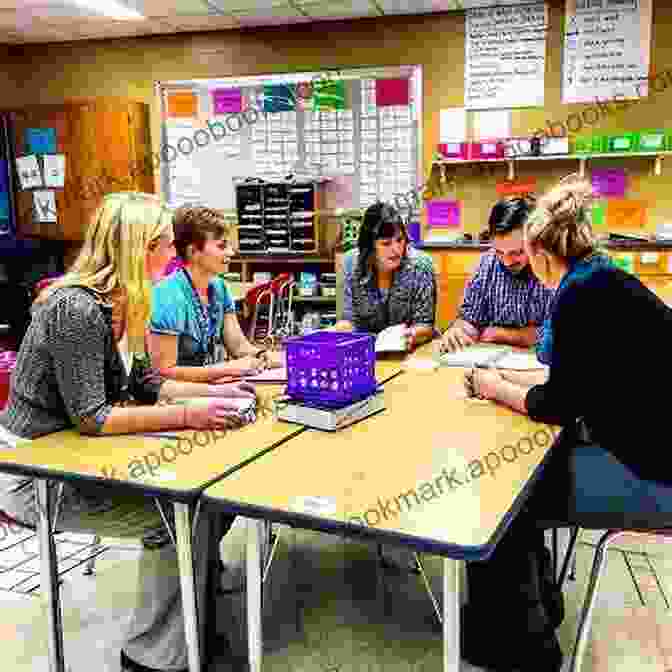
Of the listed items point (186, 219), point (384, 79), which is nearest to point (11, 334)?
point (186, 219)

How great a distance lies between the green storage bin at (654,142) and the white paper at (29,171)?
4.60 metres

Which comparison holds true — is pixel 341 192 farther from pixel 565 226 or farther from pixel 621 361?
pixel 621 361

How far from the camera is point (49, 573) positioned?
1.69 meters

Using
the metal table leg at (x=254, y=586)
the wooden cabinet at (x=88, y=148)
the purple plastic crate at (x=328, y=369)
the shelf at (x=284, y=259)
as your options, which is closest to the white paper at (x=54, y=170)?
the wooden cabinet at (x=88, y=148)

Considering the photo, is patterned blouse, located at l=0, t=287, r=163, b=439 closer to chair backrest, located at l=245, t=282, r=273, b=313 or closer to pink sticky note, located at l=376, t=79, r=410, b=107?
chair backrest, located at l=245, t=282, r=273, b=313

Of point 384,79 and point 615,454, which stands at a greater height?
point 384,79

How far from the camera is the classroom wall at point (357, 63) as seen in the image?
499 cm

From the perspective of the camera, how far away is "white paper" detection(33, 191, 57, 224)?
591 centimetres

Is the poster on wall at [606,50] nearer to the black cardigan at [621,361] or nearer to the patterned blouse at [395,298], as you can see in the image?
the patterned blouse at [395,298]

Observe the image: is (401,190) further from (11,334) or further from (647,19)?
(11,334)

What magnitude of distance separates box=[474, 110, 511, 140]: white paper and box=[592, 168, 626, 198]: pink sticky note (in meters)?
0.69

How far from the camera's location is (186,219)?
2475mm

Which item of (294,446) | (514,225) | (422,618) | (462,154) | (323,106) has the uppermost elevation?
(323,106)

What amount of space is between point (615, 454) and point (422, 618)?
2.86 ft
